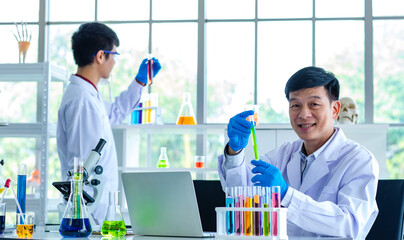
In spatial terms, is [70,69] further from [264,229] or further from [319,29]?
[264,229]

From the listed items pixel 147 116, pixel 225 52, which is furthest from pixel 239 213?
pixel 225 52

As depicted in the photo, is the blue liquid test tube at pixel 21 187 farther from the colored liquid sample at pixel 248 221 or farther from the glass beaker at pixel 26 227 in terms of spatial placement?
the colored liquid sample at pixel 248 221

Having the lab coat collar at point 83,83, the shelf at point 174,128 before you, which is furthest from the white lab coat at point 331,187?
the shelf at point 174,128

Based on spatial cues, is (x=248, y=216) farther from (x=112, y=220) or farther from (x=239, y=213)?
(x=112, y=220)

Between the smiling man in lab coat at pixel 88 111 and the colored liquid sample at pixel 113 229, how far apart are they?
765 millimetres

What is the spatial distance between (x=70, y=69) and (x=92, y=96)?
1.69 m

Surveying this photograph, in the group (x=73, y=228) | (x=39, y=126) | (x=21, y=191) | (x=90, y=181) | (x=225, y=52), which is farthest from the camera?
(x=225, y=52)

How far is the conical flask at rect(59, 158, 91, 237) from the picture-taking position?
1.78m

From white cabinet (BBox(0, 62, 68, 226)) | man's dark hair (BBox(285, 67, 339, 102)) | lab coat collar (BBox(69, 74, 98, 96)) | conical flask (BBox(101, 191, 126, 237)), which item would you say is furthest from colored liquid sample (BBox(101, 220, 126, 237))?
white cabinet (BBox(0, 62, 68, 226))

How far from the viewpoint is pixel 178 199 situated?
69.6 inches

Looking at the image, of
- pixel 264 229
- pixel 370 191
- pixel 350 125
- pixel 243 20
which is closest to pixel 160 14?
pixel 243 20

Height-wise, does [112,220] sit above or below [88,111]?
below

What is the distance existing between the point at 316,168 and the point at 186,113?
1982mm

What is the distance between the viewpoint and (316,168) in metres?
2.13
